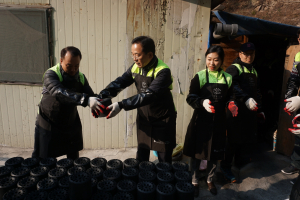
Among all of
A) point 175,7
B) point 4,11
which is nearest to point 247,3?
point 175,7

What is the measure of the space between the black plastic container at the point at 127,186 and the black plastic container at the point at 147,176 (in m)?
0.10

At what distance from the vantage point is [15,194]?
165cm

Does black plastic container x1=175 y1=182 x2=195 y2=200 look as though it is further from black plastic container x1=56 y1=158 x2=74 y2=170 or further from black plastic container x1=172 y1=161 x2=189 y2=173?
black plastic container x1=56 y1=158 x2=74 y2=170

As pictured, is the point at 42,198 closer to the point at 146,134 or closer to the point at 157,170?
the point at 157,170

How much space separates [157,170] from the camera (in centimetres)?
213

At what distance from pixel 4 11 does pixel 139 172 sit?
4208 millimetres

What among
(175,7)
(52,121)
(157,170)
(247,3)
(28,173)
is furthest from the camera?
(247,3)

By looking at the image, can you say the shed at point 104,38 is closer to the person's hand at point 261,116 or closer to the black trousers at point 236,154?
the black trousers at point 236,154

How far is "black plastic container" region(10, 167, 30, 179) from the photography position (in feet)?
6.31

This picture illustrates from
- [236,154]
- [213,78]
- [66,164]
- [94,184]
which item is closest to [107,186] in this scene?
[94,184]

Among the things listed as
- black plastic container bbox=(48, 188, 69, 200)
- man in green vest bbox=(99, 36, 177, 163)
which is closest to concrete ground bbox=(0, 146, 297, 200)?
man in green vest bbox=(99, 36, 177, 163)

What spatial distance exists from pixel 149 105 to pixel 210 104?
0.79 meters

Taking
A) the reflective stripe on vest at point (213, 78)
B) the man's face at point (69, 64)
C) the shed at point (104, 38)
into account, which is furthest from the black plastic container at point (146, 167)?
the shed at point (104, 38)

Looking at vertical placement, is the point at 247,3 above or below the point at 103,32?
above
